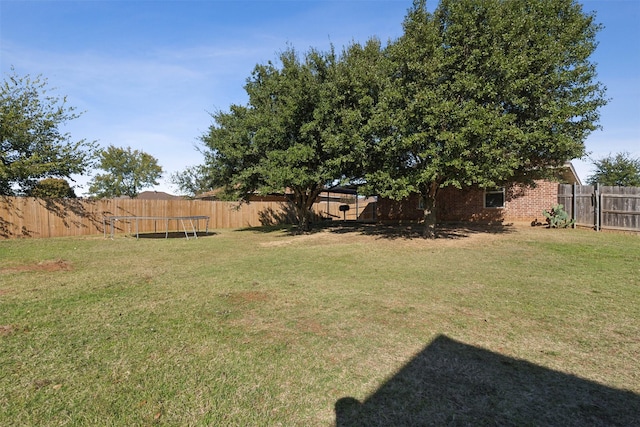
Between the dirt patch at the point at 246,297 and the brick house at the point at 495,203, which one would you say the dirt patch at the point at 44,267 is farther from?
the brick house at the point at 495,203

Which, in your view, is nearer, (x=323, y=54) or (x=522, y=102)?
(x=522, y=102)

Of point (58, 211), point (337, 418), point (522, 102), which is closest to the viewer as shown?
point (337, 418)

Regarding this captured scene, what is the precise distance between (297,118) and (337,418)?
1090cm

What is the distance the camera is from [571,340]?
11.0 ft

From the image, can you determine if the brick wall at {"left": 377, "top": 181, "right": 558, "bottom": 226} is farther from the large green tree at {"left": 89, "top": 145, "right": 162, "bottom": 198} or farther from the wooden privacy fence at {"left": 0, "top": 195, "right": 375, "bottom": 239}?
the large green tree at {"left": 89, "top": 145, "right": 162, "bottom": 198}

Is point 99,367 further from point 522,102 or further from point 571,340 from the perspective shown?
point 522,102

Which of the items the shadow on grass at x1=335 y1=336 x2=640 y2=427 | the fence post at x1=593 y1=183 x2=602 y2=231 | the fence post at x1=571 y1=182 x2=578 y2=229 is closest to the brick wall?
the fence post at x1=571 y1=182 x2=578 y2=229

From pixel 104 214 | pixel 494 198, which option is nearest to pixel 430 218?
pixel 494 198

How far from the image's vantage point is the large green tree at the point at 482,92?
8211mm

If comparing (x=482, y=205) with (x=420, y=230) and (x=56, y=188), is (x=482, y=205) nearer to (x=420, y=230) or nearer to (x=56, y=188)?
(x=420, y=230)

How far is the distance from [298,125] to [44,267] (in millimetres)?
8430

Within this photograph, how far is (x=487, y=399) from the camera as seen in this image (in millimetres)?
2367

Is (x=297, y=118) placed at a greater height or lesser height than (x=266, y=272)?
greater

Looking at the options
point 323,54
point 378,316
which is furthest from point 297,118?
point 378,316
